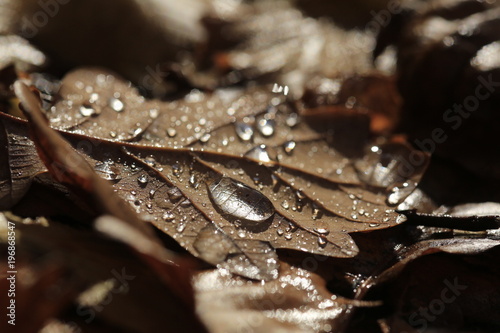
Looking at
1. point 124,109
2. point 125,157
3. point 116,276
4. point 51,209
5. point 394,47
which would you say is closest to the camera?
point 116,276

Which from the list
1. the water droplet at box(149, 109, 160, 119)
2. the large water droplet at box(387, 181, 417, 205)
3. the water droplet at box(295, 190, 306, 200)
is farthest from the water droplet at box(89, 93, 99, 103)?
the large water droplet at box(387, 181, 417, 205)

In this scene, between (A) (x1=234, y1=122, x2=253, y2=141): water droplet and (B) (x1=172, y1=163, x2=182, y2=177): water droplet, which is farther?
(A) (x1=234, y1=122, x2=253, y2=141): water droplet

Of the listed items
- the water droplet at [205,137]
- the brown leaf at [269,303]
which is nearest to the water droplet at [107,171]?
the water droplet at [205,137]

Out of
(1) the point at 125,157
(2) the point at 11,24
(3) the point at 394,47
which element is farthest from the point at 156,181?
(3) the point at 394,47

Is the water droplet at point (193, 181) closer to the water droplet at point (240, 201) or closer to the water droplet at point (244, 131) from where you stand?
the water droplet at point (240, 201)

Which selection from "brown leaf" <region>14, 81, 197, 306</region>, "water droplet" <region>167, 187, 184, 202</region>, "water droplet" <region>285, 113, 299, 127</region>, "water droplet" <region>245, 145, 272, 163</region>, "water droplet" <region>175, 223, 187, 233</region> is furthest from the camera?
"water droplet" <region>285, 113, 299, 127</region>

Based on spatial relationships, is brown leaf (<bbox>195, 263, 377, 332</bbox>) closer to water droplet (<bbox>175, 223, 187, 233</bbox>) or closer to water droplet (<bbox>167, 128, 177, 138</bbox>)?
water droplet (<bbox>175, 223, 187, 233</bbox>)

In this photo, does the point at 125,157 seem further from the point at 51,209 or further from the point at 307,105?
the point at 307,105
